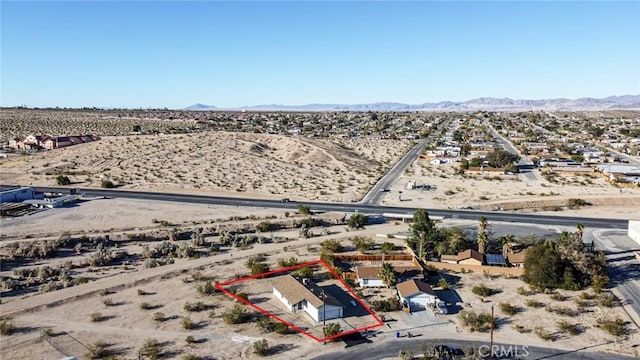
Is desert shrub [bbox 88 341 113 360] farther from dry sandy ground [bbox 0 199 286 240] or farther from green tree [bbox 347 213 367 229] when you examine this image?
green tree [bbox 347 213 367 229]

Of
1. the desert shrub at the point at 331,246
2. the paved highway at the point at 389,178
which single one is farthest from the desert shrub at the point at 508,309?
the paved highway at the point at 389,178

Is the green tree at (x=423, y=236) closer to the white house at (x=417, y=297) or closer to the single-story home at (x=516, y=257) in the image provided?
the single-story home at (x=516, y=257)

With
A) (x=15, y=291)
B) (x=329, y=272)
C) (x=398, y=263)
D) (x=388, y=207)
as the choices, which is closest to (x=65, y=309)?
(x=15, y=291)

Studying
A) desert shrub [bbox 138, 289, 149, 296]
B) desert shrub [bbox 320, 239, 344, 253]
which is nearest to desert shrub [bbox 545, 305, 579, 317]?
desert shrub [bbox 320, 239, 344, 253]

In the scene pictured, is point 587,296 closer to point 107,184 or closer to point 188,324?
point 188,324

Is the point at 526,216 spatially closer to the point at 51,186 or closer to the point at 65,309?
the point at 65,309
